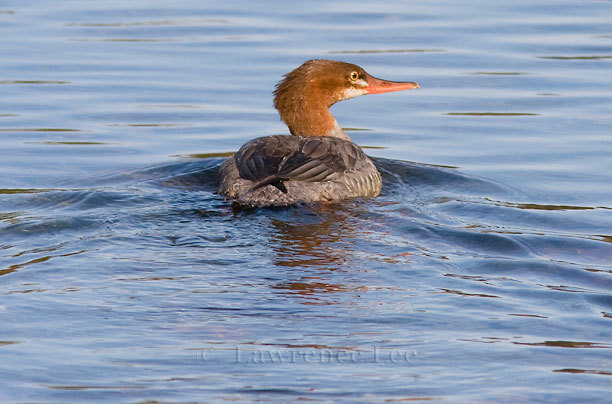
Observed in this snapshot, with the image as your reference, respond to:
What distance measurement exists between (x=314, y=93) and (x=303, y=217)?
1933 millimetres

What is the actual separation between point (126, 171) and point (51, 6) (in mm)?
6883

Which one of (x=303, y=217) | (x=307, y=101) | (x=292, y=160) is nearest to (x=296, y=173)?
(x=292, y=160)

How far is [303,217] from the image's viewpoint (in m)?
7.38

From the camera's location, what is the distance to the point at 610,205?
8.02 meters

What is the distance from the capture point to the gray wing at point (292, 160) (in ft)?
25.0

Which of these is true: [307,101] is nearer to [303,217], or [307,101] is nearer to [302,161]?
[302,161]

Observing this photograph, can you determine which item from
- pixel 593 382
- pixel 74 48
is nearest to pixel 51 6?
pixel 74 48

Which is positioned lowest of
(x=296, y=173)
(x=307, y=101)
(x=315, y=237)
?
(x=315, y=237)

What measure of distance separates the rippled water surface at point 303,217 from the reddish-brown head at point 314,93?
0.67 m

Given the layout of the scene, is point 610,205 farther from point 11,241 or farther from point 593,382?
point 11,241

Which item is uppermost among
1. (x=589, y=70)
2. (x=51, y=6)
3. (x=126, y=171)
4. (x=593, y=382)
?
(x=51, y=6)

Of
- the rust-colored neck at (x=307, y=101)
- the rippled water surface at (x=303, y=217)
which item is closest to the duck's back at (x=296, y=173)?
the rippled water surface at (x=303, y=217)

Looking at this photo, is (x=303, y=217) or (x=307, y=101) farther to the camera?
(x=307, y=101)

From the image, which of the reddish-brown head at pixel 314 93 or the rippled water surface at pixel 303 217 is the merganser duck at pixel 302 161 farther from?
the rippled water surface at pixel 303 217
